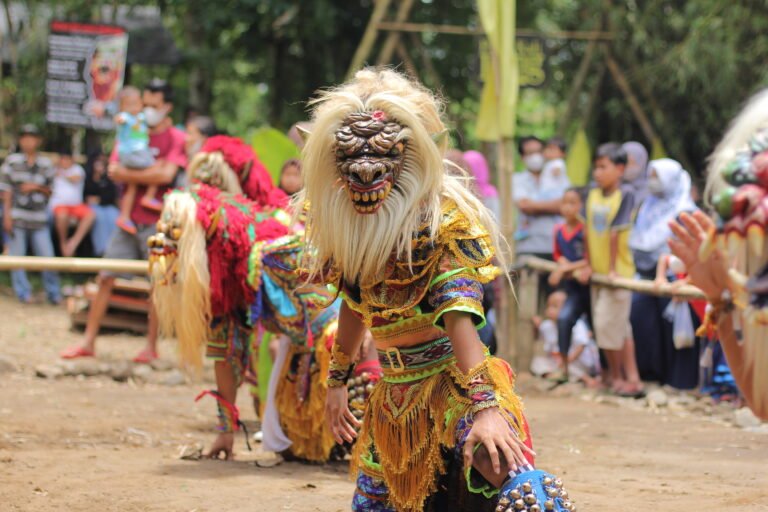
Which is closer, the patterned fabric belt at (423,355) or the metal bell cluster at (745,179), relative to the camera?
the metal bell cluster at (745,179)

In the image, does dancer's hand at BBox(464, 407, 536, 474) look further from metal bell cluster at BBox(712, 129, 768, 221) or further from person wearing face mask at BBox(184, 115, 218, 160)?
person wearing face mask at BBox(184, 115, 218, 160)

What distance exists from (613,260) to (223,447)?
350cm

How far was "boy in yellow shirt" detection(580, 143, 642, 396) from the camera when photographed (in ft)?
26.4

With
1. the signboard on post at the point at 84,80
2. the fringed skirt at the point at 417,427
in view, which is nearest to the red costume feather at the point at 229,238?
the fringed skirt at the point at 417,427

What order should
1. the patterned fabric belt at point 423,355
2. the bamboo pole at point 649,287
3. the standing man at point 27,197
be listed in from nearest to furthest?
the patterned fabric belt at point 423,355 < the bamboo pole at point 649,287 < the standing man at point 27,197

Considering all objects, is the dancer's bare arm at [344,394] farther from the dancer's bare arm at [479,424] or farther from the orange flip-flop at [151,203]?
the orange flip-flop at [151,203]

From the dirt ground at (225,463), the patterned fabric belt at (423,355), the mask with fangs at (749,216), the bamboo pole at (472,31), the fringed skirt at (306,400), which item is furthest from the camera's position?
the bamboo pole at (472,31)

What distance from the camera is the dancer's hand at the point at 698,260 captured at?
2836mm

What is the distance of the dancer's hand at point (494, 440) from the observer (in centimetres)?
320

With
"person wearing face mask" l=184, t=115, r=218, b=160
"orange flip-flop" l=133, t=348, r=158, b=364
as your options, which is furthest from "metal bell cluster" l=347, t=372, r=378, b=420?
"person wearing face mask" l=184, t=115, r=218, b=160

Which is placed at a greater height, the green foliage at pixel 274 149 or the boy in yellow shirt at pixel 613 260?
the green foliage at pixel 274 149

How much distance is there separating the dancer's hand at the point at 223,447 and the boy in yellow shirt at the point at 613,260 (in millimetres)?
3269

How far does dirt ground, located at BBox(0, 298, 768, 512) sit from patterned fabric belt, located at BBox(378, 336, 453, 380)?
4.40ft

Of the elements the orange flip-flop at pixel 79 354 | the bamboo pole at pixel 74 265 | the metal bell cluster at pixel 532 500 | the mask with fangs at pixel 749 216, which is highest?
the mask with fangs at pixel 749 216
